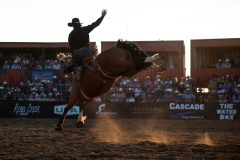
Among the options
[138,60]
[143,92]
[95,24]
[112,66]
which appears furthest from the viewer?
[143,92]

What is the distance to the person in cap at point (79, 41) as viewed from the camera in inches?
429

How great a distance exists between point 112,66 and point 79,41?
1201 millimetres

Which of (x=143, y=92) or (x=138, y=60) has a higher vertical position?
(x=138, y=60)

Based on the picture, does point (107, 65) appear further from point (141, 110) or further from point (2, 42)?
point (2, 42)

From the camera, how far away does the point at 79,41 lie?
36.0ft

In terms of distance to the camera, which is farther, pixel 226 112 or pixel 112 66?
pixel 226 112

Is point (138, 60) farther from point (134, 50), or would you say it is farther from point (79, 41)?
point (79, 41)

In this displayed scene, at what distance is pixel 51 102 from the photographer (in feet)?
74.6

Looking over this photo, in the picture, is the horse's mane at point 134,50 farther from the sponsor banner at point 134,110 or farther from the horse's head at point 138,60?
the sponsor banner at point 134,110

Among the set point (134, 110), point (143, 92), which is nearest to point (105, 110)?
point (134, 110)

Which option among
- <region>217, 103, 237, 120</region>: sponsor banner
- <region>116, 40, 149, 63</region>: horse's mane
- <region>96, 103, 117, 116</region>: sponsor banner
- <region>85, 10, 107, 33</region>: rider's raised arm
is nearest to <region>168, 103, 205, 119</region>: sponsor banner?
<region>217, 103, 237, 120</region>: sponsor banner

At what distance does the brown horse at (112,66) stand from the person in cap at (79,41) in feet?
0.94

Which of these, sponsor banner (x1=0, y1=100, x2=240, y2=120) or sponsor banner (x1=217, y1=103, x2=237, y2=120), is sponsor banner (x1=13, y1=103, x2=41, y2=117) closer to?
sponsor banner (x1=0, y1=100, x2=240, y2=120)

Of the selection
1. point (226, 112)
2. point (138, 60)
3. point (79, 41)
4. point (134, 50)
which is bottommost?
point (226, 112)
